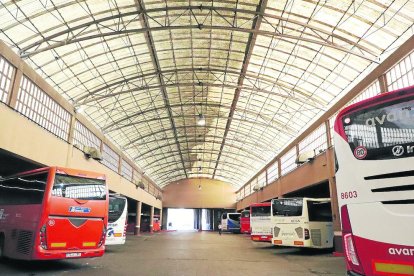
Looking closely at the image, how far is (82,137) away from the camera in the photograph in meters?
22.7

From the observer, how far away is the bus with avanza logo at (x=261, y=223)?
23.1m

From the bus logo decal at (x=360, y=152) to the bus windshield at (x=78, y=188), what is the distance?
812cm

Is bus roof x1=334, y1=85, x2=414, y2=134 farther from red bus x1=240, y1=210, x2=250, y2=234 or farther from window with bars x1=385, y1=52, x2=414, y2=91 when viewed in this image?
red bus x1=240, y1=210, x2=250, y2=234

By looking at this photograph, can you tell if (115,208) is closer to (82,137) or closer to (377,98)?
(82,137)

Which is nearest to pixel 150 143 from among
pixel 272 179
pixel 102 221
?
pixel 272 179

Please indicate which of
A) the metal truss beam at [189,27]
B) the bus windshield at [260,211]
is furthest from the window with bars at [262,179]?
the metal truss beam at [189,27]

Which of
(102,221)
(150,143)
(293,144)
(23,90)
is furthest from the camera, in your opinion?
(150,143)

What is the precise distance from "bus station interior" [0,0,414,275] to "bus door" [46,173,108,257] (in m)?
0.97

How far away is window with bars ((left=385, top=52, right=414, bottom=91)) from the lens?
13.7 m

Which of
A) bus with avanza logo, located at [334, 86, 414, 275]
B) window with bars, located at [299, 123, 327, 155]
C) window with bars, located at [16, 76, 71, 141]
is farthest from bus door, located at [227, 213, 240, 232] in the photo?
bus with avanza logo, located at [334, 86, 414, 275]

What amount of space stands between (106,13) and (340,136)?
1588 cm

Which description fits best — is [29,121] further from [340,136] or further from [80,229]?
[340,136]

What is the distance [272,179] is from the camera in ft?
117

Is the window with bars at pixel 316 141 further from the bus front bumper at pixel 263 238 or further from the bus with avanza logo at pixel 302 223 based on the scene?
the bus front bumper at pixel 263 238
